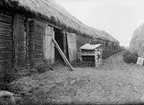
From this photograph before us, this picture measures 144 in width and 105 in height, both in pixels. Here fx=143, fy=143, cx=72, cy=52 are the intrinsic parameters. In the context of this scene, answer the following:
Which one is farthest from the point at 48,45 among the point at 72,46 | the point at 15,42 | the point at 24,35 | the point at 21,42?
the point at 72,46

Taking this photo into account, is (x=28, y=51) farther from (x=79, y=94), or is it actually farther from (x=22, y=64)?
(x=79, y=94)

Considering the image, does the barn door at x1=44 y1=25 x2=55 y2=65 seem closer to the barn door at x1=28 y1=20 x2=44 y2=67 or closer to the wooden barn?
the wooden barn

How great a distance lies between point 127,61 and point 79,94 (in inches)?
367

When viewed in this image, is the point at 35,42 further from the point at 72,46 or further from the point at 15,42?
the point at 72,46

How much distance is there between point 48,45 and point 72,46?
2.97m

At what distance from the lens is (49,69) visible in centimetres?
709

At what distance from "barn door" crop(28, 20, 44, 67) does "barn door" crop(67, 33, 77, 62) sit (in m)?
3.03

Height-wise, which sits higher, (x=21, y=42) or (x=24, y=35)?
(x=24, y=35)

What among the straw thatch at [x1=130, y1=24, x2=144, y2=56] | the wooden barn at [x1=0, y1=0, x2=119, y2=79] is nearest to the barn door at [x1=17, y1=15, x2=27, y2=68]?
the wooden barn at [x1=0, y1=0, x2=119, y2=79]

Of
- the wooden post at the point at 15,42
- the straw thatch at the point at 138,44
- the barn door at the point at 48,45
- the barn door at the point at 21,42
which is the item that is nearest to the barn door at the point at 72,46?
the barn door at the point at 48,45

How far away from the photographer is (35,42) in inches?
250

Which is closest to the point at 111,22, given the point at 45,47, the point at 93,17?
the point at 93,17

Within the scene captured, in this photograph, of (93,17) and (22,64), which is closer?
(22,64)

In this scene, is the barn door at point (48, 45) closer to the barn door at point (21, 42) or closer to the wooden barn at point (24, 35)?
the wooden barn at point (24, 35)
